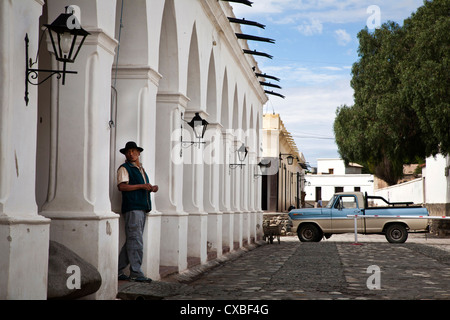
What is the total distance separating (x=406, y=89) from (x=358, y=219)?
16.7ft

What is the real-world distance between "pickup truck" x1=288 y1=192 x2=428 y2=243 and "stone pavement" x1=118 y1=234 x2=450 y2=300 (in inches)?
223

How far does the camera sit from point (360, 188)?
76.1 metres

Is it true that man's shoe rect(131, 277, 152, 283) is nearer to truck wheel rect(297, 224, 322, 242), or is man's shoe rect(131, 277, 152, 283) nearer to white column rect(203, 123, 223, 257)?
white column rect(203, 123, 223, 257)

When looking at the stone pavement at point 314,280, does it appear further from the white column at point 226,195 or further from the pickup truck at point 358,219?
the pickup truck at point 358,219

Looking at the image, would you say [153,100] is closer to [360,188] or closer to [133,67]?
[133,67]

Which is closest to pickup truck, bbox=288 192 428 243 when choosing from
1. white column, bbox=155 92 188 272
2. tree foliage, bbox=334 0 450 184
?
tree foliage, bbox=334 0 450 184

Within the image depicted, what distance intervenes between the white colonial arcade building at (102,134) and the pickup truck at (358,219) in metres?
8.53

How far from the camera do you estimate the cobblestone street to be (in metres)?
8.74

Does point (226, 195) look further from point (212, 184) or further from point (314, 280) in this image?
point (314, 280)

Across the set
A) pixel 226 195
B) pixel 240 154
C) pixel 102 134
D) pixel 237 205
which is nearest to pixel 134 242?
pixel 102 134

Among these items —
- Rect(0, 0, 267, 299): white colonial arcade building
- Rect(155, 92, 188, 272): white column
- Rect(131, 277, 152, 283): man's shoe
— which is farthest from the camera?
Rect(155, 92, 188, 272): white column

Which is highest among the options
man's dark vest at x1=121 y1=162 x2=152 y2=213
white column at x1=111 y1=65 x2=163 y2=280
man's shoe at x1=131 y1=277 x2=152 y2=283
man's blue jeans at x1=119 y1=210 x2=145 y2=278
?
white column at x1=111 y1=65 x2=163 y2=280

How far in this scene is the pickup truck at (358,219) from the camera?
22.2 meters

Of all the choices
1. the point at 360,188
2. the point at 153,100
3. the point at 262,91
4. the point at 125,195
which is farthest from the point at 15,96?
the point at 360,188
